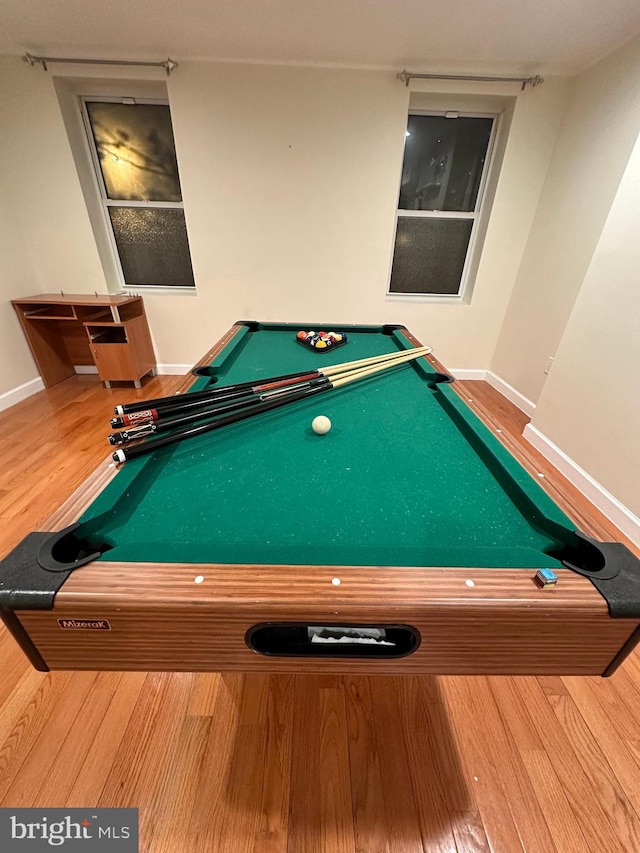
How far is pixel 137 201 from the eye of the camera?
2898mm

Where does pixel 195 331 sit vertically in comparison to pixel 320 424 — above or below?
below

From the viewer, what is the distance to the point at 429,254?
3.07 metres

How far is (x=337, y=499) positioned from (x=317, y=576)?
9.2 inches

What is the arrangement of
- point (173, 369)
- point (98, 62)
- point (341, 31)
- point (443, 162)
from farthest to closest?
point (173, 369), point (443, 162), point (98, 62), point (341, 31)

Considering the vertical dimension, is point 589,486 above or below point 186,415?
below

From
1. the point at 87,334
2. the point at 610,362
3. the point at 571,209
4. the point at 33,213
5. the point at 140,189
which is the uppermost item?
the point at 140,189

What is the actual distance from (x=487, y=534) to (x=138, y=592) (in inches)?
25.6

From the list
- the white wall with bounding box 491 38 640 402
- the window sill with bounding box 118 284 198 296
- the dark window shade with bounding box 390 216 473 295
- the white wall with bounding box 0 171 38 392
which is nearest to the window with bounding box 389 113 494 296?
the dark window shade with bounding box 390 216 473 295

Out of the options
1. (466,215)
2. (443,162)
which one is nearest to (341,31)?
(443,162)

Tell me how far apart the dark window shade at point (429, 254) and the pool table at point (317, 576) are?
8.96 ft

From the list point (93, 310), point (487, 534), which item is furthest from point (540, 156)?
point (93, 310)

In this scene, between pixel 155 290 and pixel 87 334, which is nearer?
pixel 87 334

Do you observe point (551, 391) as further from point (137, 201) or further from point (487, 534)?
point (137, 201)

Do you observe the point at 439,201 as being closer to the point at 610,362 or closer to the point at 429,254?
the point at 429,254
